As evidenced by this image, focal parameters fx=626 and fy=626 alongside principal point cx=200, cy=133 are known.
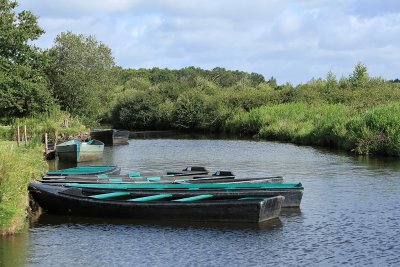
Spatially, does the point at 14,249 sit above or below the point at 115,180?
below

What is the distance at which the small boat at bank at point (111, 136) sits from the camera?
51.8 m

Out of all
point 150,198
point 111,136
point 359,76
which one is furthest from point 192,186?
point 359,76

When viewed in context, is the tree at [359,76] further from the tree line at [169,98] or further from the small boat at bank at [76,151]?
the small boat at bank at [76,151]

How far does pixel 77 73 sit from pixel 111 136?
7559mm

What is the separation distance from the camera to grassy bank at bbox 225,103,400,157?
126 ft

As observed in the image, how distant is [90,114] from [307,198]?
37986 millimetres

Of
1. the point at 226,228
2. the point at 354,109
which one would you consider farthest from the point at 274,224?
the point at 354,109

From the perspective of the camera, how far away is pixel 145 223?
63.2 ft

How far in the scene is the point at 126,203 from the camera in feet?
63.7

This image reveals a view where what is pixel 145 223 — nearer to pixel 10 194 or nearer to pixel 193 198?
pixel 193 198

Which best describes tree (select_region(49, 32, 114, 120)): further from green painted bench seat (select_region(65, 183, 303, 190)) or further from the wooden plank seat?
the wooden plank seat

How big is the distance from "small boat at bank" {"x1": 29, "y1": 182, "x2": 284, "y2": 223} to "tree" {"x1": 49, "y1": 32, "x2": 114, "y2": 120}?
30.3 meters

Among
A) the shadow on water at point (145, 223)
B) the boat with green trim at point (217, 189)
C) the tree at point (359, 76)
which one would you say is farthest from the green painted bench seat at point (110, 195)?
the tree at point (359, 76)

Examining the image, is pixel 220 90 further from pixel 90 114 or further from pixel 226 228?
pixel 226 228
